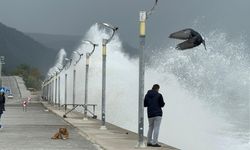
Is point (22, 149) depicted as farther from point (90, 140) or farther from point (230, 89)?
point (230, 89)

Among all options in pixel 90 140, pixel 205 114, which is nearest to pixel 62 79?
pixel 205 114

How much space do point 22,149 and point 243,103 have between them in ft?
311

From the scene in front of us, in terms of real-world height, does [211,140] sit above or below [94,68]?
below

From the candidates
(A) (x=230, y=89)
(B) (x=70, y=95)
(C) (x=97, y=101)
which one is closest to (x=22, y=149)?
(C) (x=97, y=101)

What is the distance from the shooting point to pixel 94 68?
285 feet

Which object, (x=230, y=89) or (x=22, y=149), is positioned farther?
(x=230, y=89)

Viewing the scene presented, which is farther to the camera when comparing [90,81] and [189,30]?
[90,81]

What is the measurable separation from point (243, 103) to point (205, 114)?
44729 mm

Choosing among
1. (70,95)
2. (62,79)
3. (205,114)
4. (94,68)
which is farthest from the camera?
(62,79)

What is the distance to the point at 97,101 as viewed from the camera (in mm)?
80000

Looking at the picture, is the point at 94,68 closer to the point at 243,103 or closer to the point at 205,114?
the point at 205,114

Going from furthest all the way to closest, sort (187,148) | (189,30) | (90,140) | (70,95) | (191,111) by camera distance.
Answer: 1. (70,95)
2. (191,111)
3. (187,148)
4. (90,140)
5. (189,30)

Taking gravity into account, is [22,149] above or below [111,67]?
below

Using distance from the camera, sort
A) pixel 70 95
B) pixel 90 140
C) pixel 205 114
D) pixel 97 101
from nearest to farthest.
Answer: pixel 90 140
pixel 205 114
pixel 97 101
pixel 70 95
